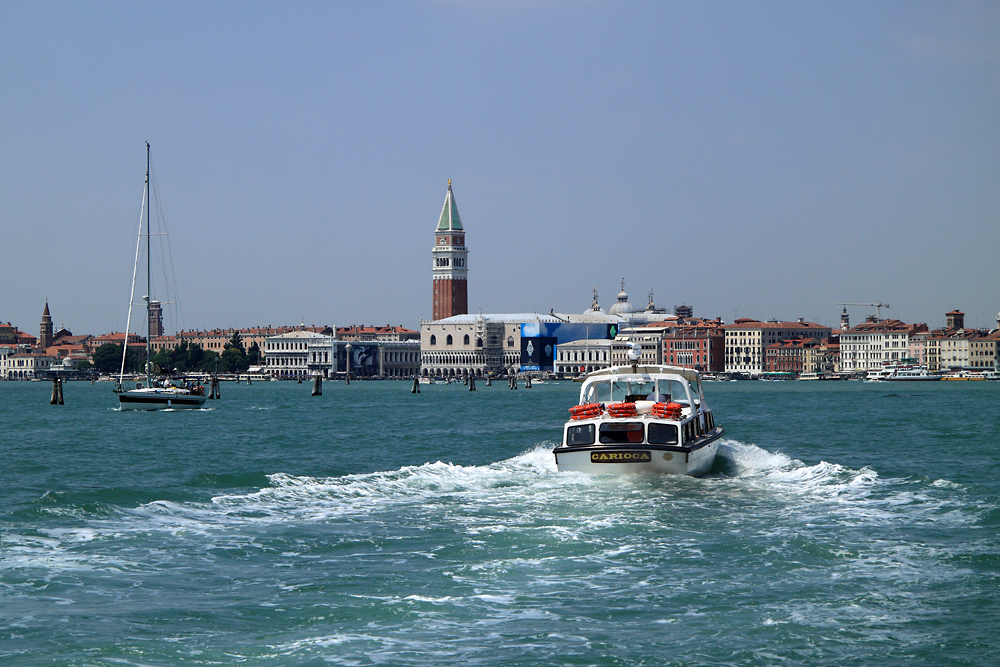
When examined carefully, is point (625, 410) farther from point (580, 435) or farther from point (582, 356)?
point (582, 356)

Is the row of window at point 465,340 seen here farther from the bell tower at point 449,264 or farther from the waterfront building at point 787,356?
the waterfront building at point 787,356

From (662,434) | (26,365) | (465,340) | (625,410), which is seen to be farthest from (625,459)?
(26,365)

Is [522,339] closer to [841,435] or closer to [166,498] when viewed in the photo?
[841,435]

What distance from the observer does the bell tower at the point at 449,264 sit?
182875 mm

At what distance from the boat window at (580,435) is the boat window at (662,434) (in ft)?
2.77

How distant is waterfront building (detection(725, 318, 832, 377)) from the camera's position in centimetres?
17150

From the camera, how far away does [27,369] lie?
→ 192250mm

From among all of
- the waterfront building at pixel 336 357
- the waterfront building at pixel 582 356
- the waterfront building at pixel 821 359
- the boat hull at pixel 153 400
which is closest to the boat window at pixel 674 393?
the boat hull at pixel 153 400

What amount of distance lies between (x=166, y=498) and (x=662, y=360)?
159 metres

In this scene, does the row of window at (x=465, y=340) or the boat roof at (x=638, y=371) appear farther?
the row of window at (x=465, y=340)

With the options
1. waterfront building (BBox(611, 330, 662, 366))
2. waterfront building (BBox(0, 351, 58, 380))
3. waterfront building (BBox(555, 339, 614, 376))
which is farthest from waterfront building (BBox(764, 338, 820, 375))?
waterfront building (BBox(0, 351, 58, 380))

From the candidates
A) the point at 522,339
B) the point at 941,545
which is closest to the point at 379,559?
the point at 941,545

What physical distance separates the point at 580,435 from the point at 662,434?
1180mm

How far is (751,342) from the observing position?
173 meters
